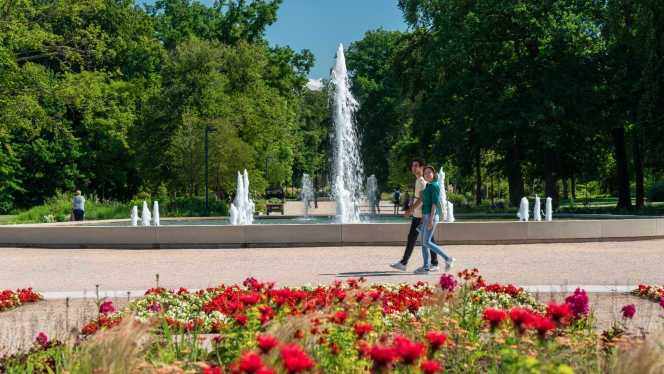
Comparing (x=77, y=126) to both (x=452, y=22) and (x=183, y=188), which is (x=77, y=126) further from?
(x=452, y=22)

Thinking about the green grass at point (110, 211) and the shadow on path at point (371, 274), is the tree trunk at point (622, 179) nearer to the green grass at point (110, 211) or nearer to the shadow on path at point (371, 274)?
the green grass at point (110, 211)

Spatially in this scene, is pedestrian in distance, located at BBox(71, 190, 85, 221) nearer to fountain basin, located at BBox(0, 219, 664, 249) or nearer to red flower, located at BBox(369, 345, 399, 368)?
fountain basin, located at BBox(0, 219, 664, 249)

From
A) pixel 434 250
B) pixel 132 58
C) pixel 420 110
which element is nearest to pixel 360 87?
pixel 132 58

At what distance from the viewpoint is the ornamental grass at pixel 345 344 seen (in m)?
3.41

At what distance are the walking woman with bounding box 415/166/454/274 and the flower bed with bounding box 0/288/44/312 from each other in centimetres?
584

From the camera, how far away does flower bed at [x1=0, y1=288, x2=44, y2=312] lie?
959 cm

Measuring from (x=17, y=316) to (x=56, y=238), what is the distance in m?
11.6

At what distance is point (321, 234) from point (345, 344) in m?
14.4

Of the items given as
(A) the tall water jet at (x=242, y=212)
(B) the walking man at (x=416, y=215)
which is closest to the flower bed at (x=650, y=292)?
(B) the walking man at (x=416, y=215)

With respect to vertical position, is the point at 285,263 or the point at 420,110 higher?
the point at 420,110

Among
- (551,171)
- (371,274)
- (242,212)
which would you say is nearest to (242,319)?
(371,274)

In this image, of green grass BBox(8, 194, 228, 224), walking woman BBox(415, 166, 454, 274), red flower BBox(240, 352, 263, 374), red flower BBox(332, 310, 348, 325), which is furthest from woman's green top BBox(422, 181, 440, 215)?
green grass BBox(8, 194, 228, 224)

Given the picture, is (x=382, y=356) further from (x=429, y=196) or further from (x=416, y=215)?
(x=416, y=215)

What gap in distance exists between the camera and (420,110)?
4181 cm
